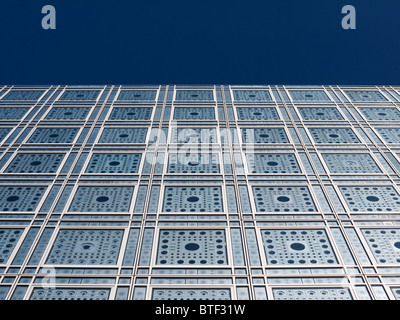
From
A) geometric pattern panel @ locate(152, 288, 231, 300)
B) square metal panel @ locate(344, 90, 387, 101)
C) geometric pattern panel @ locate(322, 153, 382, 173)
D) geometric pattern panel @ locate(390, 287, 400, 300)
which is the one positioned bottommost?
geometric pattern panel @ locate(152, 288, 231, 300)

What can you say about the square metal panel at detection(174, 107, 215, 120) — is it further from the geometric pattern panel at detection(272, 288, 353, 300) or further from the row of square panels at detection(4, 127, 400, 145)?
the geometric pattern panel at detection(272, 288, 353, 300)

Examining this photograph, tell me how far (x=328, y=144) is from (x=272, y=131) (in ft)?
4.94

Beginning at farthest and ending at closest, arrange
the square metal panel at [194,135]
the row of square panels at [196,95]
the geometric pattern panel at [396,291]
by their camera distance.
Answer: the row of square panels at [196,95] → the square metal panel at [194,135] → the geometric pattern panel at [396,291]

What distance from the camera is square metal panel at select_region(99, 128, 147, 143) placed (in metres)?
14.1

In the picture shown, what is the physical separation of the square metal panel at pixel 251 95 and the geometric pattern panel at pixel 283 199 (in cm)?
588

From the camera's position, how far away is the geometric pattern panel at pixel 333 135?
46.1 ft

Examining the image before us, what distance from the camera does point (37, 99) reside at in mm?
17203

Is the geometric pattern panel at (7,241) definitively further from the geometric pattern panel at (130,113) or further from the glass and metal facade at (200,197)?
the geometric pattern panel at (130,113)

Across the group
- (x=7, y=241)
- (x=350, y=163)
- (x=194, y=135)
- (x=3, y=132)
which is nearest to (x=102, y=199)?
(x=7, y=241)

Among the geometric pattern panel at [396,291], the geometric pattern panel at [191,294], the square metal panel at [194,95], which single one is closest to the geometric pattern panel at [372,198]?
the geometric pattern panel at [396,291]

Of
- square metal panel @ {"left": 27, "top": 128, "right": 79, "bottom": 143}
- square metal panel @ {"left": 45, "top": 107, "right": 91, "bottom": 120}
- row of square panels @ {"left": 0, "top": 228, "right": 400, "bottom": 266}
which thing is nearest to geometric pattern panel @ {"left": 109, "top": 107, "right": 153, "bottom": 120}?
square metal panel @ {"left": 45, "top": 107, "right": 91, "bottom": 120}

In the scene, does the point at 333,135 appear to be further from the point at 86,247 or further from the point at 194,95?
the point at 86,247

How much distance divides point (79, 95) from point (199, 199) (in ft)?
25.3

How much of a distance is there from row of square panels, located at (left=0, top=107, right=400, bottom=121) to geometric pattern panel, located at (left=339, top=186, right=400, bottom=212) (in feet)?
13.4
